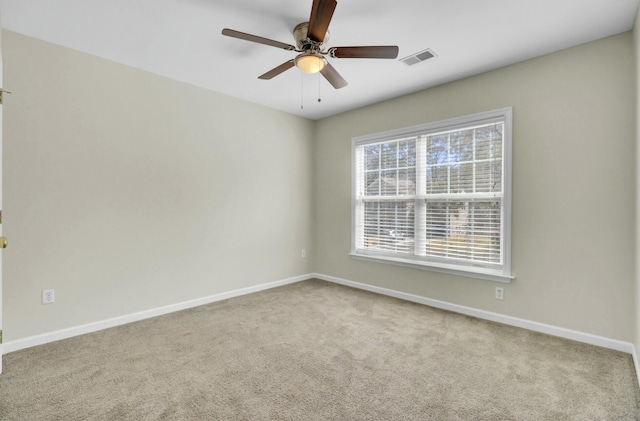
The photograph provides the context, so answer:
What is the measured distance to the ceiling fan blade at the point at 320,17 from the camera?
5.90 ft

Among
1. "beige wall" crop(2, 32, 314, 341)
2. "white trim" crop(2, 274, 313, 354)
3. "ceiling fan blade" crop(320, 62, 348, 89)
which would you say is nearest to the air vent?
"ceiling fan blade" crop(320, 62, 348, 89)

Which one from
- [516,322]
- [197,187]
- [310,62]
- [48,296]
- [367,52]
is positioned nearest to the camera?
[367,52]

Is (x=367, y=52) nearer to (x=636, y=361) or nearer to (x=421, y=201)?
(x=421, y=201)

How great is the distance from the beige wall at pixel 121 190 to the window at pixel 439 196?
Answer: 1392 mm

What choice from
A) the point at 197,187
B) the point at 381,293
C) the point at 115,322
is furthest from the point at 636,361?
the point at 115,322

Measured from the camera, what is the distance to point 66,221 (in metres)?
2.82

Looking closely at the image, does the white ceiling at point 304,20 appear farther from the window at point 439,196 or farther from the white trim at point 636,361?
the white trim at point 636,361

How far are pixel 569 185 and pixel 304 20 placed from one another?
104 inches

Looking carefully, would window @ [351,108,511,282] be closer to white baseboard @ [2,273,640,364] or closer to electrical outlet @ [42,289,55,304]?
white baseboard @ [2,273,640,364]

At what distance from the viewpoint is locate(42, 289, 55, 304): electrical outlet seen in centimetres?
272

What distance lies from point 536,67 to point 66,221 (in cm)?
449

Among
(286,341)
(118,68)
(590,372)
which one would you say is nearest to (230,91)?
(118,68)

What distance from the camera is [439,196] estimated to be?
3676 millimetres

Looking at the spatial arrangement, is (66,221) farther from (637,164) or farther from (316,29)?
(637,164)
